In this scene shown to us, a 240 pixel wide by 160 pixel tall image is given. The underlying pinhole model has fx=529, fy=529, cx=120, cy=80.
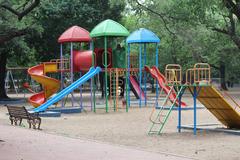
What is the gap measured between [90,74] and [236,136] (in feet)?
43.9

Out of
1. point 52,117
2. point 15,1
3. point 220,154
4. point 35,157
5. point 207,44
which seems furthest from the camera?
point 207,44

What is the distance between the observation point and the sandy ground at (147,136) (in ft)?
43.8

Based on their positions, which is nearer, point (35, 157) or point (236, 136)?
point (35, 157)

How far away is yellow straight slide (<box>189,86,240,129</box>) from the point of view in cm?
1745

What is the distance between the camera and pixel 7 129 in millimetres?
18172

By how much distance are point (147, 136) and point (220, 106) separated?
289cm

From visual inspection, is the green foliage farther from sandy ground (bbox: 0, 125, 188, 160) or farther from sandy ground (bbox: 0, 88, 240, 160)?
sandy ground (bbox: 0, 125, 188, 160)

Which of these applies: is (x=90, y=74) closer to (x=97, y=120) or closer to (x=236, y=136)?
(x=97, y=120)

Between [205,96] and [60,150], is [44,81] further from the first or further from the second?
[60,150]

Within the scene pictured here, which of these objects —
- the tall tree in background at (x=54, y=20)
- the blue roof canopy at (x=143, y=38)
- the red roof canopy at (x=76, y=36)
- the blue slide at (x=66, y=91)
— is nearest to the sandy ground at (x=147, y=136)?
the blue slide at (x=66, y=91)

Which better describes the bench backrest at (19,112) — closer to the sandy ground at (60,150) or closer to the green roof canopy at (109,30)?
the sandy ground at (60,150)

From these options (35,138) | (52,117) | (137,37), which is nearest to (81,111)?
(52,117)

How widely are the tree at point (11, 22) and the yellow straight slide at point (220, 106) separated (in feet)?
20.2

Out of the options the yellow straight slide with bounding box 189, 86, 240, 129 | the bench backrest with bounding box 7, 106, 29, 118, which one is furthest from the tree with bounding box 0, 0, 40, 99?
the yellow straight slide with bounding box 189, 86, 240, 129
